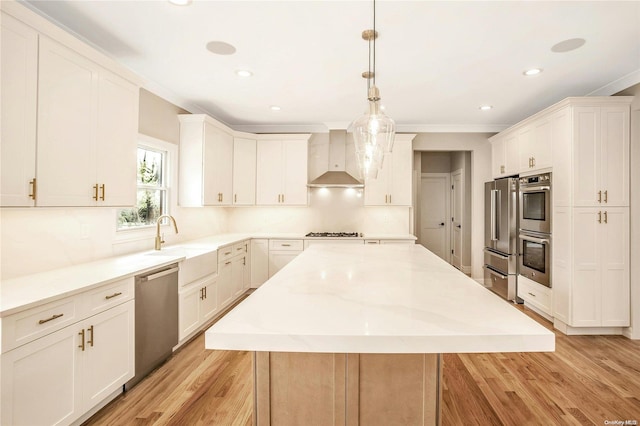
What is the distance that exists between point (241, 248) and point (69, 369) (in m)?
2.69

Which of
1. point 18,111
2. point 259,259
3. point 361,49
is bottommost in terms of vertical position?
point 259,259

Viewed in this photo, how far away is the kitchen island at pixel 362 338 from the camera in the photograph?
102cm

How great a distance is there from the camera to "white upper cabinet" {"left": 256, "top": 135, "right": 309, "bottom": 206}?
16.3 ft

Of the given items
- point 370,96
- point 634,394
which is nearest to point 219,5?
point 370,96

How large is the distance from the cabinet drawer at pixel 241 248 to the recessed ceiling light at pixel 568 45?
12.7 feet

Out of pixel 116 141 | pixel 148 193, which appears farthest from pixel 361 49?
pixel 148 193

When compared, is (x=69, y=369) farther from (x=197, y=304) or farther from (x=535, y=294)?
(x=535, y=294)

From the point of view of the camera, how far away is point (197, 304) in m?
3.20

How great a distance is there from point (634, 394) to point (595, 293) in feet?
3.93

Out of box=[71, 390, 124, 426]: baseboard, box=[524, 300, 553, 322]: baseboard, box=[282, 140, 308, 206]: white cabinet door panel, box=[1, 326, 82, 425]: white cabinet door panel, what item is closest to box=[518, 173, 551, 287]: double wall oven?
box=[524, 300, 553, 322]: baseboard

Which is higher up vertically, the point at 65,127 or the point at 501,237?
the point at 65,127

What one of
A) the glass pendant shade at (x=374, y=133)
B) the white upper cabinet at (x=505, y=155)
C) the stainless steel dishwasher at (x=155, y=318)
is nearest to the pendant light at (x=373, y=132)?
the glass pendant shade at (x=374, y=133)

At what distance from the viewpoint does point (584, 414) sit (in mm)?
2045

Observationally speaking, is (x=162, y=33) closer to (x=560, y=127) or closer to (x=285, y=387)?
(x=285, y=387)
